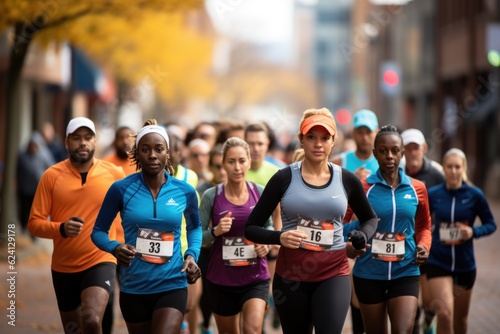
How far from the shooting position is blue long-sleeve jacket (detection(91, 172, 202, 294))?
6809mm

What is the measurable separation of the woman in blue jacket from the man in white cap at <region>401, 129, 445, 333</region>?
228 mm

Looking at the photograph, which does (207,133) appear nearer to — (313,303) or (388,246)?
Answer: (388,246)

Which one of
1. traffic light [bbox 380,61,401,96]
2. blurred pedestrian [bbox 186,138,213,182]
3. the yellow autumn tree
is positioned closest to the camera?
blurred pedestrian [bbox 186,138,213,182]

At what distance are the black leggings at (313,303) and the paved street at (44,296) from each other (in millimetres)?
4223

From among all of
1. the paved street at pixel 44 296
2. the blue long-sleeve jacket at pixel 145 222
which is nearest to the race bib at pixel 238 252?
the blue long-sleeve jacket at pixel 145 222

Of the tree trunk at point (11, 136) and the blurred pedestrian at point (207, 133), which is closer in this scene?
the blurred pedestrian at point (207, 133)

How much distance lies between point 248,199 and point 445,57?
37652mm

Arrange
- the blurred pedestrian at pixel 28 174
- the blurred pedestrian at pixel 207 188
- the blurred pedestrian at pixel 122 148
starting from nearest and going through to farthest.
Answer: the blurred pedestrian at pixel 207 188 < the blurred pedestrian at pixel 122 148 < the blurred pedestrian at pixel 28 174

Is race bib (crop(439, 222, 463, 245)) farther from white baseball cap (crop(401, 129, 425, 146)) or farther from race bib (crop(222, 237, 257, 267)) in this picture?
race bib (crop(222, 237, 257, 267))

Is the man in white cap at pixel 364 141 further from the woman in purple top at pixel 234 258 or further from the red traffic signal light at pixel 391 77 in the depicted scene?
the red traffic signal light at pixel 391 77

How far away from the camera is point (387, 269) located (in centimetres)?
760

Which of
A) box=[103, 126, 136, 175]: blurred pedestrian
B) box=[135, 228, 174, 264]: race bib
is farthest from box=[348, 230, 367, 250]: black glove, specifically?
box=[103, 126, 136, 175]: blurred pedestrian

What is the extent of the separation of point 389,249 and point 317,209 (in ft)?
3.35

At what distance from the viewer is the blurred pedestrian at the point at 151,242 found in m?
6.79
